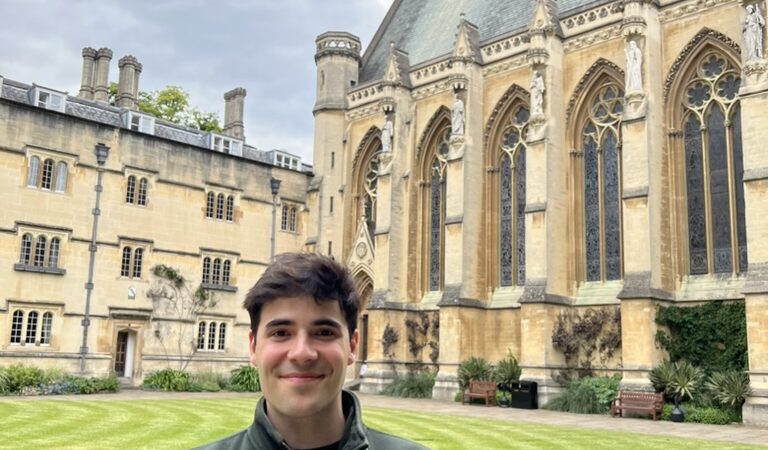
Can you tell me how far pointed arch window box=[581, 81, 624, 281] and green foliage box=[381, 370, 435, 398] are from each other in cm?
673

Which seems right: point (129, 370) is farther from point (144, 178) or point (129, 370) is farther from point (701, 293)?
point (701, 293)

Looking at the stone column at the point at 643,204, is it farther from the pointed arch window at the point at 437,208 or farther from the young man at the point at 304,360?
the young man at the point at 304,360

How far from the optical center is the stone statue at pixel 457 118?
28.3 m

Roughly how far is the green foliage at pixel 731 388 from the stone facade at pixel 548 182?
39cm

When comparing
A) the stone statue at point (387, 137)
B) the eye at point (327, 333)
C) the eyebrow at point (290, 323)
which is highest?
the stone statue at point (387, 137)

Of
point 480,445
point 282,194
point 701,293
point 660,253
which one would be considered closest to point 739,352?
point 701,293

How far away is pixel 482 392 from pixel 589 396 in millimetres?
3466

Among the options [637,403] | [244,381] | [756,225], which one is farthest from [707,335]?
[244,381]

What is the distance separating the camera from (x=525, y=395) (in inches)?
917

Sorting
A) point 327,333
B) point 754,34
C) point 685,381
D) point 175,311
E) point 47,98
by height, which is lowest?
point 685,381

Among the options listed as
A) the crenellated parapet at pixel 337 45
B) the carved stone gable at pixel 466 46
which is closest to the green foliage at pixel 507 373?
the carved stone gable at pixel 466 46

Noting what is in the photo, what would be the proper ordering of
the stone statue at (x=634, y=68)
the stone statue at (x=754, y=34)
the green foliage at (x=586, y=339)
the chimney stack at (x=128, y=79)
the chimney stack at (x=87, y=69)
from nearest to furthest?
the stone statue at (x=754, y=34) < the stone statue at (x=634, y=68) < the green foliage at (x=586, y=339) < the chimney stack at (x=128, y=79) < the chimney stack at (x=87, y=69)

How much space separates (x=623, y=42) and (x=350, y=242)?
14.6 m

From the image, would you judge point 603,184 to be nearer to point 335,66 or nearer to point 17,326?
point 335,66
